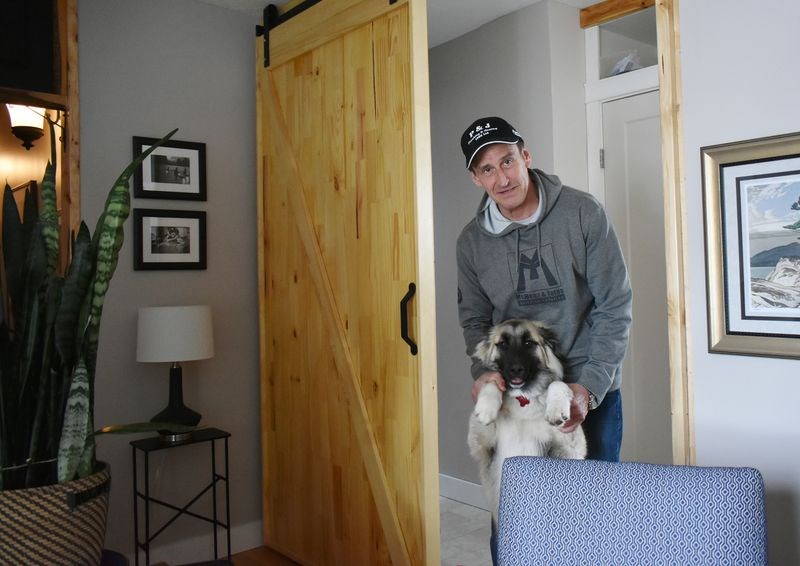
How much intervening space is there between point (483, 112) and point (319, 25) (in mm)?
1203

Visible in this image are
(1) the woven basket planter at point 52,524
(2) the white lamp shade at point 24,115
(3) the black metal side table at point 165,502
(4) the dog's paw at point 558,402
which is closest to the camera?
(1) the woven basket planter at point 52,524

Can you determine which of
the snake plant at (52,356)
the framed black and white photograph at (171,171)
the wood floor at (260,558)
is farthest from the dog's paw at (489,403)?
the framed black and white photograph at (171,171)

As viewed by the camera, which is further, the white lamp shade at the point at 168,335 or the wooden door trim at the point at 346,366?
the white lamp shade at the point at 168,335

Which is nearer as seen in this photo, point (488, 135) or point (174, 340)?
point (488, 135)

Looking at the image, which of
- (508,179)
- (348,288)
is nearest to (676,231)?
(508,179)

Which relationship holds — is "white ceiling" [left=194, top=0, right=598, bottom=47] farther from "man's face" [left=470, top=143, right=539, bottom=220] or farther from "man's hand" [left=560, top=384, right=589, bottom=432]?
"man's hand" [left=560, top=384, right=589, bottom=432]

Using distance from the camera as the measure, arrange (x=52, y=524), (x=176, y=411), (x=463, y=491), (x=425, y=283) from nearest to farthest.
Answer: (x=52, y=524), (x=425, y=283), (x=176, y=411), (x=463, y=491)

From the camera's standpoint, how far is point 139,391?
120 inches

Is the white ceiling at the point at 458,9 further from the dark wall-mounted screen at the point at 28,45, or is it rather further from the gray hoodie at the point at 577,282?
the gray hoodie at the point at 577,282

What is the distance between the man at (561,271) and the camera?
82.4 inches

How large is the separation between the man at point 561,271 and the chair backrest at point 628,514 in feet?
2.08

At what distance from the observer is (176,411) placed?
2881 mm

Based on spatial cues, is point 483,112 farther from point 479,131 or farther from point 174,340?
point 174,340

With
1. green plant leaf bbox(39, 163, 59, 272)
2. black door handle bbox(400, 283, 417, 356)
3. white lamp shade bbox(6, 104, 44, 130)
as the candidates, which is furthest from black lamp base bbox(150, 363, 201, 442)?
green plant leaf bbox(39, 163, 59, 272)
